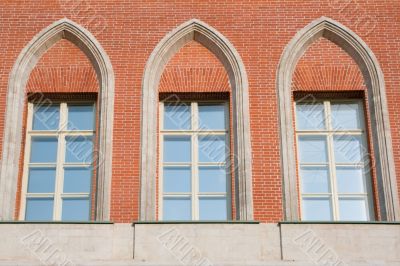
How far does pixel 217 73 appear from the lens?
512 inches

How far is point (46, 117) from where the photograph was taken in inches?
512

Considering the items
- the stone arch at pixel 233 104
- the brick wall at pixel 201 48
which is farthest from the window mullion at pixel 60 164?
the stone arch at pixel 233 104

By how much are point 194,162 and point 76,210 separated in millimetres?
2009

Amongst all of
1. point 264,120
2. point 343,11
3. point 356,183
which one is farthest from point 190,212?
point 343,11

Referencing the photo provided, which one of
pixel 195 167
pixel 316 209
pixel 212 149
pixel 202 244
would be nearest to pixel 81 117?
pixel 195 167

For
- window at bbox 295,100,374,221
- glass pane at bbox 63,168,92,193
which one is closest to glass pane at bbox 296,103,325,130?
window at bbox 295,100,374,221

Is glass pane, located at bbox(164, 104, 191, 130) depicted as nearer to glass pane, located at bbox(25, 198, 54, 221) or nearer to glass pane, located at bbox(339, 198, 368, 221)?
glass pane, located at bbox(25, 198, 54, 221)

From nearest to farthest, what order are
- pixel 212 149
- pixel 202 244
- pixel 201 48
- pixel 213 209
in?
1. pixel 202 244
2. pixel 213 209
3. pixel 212 149
4. pixel 201 48

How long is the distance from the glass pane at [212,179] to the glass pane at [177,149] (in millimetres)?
343

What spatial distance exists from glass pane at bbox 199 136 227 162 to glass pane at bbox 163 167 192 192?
0.35m

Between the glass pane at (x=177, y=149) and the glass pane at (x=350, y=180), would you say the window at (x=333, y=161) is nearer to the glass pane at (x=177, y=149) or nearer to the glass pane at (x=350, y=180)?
the glass pane at (x=350, y=180)

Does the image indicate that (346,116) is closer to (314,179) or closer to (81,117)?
(314,179)

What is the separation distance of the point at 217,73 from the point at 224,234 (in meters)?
2.95

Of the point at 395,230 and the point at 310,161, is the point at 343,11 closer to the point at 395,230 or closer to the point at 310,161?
the point at 310,161
